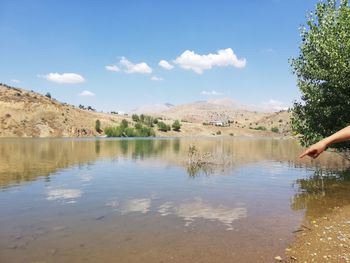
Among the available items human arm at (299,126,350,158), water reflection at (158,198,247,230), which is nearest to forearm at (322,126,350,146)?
human arm at (299,126,350,158)

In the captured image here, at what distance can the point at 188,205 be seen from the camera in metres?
26.8

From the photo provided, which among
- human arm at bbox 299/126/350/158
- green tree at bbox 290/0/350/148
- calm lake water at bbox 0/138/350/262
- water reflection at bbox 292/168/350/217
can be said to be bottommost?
calm lake water at bbox 0/138/350/262

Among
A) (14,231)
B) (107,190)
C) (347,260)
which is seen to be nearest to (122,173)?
(107,190)

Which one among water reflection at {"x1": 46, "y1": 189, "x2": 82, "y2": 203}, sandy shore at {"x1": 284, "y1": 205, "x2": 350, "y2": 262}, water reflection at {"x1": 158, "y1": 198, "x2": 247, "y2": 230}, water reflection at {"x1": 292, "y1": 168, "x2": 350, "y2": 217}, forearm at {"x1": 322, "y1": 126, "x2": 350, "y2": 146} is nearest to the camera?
forearm at {"x1": 322, "y1": 126, "x2": 350, "y2": 146}

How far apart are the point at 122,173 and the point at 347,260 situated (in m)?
34.6

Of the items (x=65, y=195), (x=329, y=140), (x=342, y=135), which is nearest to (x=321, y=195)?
(x=65, y=195)

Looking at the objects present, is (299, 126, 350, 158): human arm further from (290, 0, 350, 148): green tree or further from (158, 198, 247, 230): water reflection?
(290, 0, 350, 148): green tree

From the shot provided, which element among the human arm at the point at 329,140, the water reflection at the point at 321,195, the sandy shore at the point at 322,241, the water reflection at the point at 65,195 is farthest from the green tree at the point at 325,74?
the human arm at the point at 329,140

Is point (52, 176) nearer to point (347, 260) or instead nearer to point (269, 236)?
point (269, 236)

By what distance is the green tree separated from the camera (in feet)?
103

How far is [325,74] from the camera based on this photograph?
1292 inches

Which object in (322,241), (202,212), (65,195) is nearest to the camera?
(322,241)

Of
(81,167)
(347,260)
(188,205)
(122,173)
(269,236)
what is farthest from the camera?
(81,167)

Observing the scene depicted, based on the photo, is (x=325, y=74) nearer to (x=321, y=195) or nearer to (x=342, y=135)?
(x=321, y=195)
